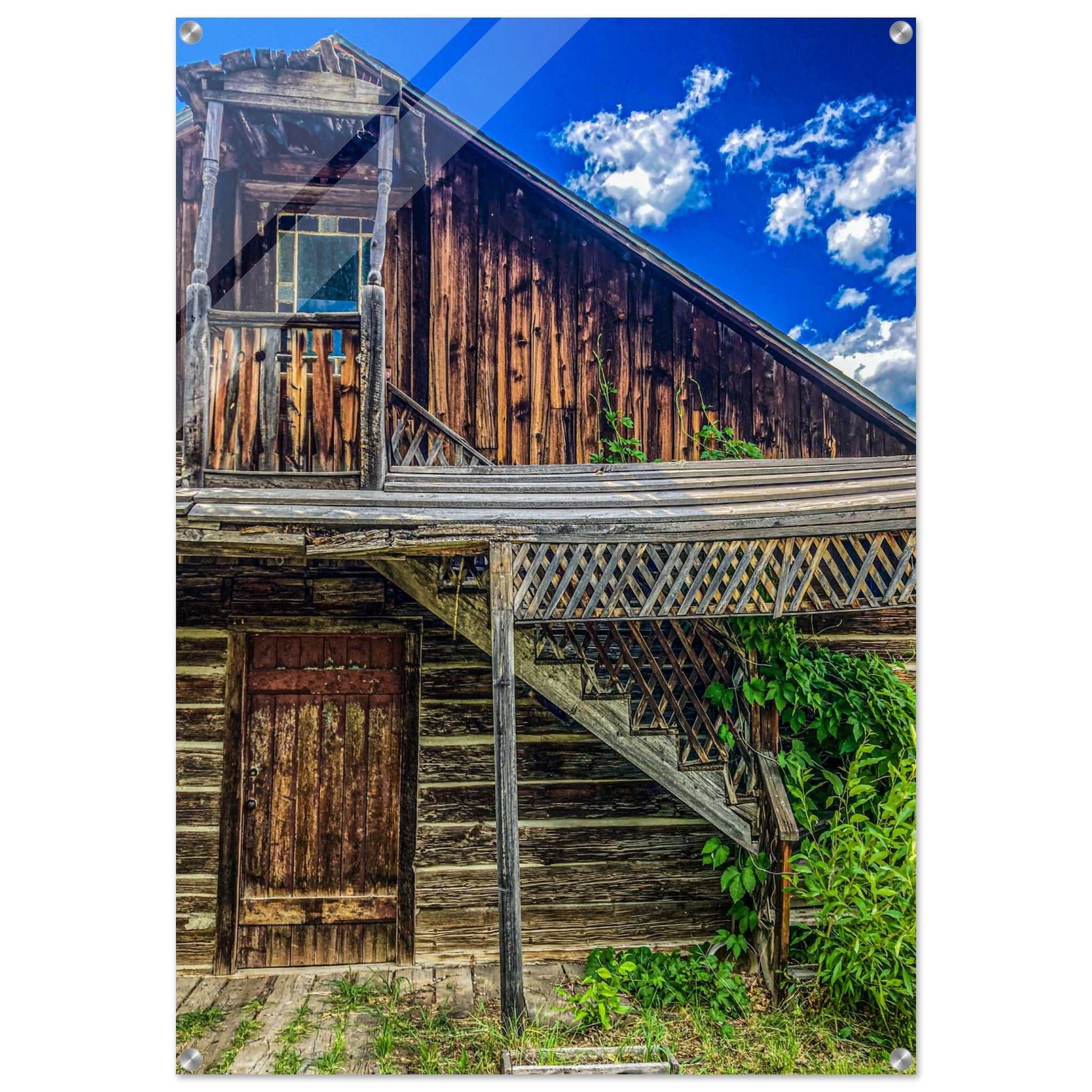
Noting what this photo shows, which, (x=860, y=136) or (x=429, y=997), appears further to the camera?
(x=429, y=997)

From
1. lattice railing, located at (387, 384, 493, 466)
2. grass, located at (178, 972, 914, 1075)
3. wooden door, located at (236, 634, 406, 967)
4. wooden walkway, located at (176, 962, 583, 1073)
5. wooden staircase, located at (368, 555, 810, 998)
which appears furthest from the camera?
lattice railing, located at (387, 384, 493, 466)

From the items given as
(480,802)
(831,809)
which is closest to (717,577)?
(831,809)

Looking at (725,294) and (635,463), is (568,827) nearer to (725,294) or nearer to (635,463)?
(635,463)

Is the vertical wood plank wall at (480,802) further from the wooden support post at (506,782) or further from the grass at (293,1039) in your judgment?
the wooden support post at (506,782)

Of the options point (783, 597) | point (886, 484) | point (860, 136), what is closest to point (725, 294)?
point (860, 136)

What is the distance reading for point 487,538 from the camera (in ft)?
11.1

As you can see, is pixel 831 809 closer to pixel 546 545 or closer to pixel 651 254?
pixel 546 545

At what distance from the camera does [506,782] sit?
3365 mm

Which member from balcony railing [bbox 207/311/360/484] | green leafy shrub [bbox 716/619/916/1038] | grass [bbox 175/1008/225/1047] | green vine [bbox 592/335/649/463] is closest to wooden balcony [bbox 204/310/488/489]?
balcony railing [bbox 207/311/360/484]

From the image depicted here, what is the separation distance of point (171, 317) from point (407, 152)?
181 cm

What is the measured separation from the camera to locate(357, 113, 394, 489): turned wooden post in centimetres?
352

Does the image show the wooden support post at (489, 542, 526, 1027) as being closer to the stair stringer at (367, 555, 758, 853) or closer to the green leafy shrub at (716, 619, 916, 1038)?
the stair stringer at (367, 555, 758, 853)

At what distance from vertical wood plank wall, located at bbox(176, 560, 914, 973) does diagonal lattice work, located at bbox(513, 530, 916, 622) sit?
1.09 metres

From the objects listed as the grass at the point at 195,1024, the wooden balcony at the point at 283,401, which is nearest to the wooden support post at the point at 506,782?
the wooden balcony at the point at 283,401
